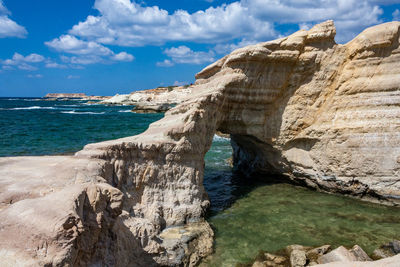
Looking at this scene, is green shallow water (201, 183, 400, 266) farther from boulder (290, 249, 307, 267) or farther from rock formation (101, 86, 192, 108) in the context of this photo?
rock formation (101, 86, 192, 108)

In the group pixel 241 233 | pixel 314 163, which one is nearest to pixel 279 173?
pixel 314 163

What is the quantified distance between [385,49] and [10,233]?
478 inches

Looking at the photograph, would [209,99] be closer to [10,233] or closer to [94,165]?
[94,165]

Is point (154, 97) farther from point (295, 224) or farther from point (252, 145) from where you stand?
point (295, 224)

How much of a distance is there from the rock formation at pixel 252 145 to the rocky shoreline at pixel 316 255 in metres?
1.55

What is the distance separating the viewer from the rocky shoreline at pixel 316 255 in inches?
271

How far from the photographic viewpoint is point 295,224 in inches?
358

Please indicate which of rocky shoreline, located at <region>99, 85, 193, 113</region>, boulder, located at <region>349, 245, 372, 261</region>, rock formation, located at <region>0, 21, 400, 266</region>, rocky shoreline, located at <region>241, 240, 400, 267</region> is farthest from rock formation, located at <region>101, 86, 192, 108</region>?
boulder, located at <region>349, 245, 372, 261</region>

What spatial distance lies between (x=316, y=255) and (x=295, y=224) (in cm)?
184

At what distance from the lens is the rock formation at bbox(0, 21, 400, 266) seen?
20.8ft

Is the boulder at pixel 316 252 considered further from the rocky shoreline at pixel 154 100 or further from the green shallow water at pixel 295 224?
the rocky shoreline at pixel 154 100

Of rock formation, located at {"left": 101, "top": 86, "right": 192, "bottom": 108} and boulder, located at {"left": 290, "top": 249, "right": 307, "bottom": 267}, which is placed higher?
rock formation, located at {"left": 101, "top": 86, "right": 192, "bottom": 108}

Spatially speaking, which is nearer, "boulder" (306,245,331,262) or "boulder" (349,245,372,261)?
"boulder" (349,245,372,261)

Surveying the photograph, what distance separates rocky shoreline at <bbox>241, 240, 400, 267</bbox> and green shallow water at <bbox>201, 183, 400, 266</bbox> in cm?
30
